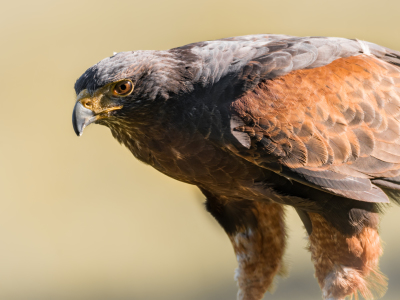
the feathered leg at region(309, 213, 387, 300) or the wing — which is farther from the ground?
the wing

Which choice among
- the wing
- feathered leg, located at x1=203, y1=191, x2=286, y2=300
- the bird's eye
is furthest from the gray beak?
feathered leg, located at x1=203, y1=191, x2=286, y2=300

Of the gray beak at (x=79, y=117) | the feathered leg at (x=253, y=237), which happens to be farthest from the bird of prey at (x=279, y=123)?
the feathered leg at (x=253, y=237)

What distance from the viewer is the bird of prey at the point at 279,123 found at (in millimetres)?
2549

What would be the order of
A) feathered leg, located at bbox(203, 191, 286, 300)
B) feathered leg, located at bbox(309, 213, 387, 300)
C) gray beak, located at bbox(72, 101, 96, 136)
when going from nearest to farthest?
gray beak, located at bbox(72, 101, 96, 136) → feathered leg, located at bbox(309, 213, 387, 300) → feathered leg, located at bbox(203, 191, 286, 300)

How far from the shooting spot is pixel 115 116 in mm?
2623

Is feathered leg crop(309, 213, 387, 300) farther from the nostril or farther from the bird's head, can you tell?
the nostril

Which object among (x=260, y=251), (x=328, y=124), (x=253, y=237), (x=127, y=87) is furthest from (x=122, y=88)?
(x=260, y=251)

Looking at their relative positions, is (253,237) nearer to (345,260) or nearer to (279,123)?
(345,260)

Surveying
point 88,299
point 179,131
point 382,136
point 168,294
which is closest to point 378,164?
point 382,136

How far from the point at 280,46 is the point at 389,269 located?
10.7ft

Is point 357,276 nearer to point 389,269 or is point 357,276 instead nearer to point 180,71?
point 180,71

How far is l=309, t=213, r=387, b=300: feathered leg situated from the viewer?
2932 millimetres

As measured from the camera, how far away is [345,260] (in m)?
2.97

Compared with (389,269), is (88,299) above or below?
below
